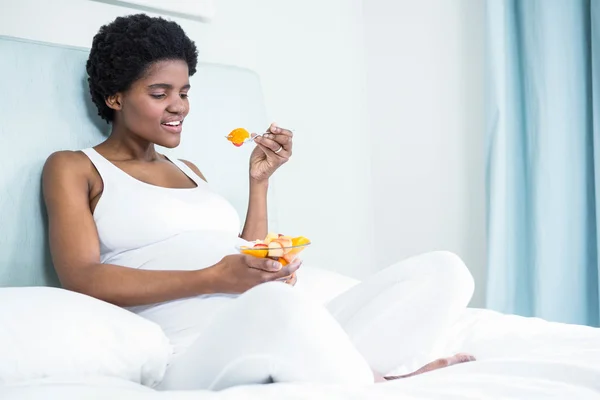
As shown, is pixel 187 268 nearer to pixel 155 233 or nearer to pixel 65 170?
pixel 155 233

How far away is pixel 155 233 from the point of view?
4.94 ft

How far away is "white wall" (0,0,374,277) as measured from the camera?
2400 mm

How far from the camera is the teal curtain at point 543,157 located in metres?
2.42

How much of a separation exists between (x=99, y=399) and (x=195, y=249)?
61cm

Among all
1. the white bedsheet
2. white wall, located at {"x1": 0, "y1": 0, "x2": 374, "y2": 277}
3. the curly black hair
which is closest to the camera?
the white bedsheet

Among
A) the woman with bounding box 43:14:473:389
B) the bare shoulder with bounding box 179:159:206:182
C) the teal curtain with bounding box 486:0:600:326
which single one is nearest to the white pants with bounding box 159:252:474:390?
the woman with bounding box 43:14:473:389

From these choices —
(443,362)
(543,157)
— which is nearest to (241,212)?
(443,362)

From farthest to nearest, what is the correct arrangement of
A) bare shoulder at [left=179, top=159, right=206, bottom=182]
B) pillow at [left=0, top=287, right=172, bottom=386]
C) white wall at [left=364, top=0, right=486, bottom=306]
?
white wall at [left=364, top=0, right=486, bottom=306]
bare shoulder at [left=179, top=159, right=206, bottom=182]
pillow at [left=0, top=287, right=172, bottom=386]

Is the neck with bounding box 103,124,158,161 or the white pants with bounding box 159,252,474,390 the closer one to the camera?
the white pants with bounding box 159,252,474,390

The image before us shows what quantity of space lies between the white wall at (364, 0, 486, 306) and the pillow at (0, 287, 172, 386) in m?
1.87

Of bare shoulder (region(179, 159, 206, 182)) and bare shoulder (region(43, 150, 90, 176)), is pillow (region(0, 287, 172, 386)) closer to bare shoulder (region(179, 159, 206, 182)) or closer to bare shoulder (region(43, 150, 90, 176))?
bare shoulder (region(43, 150, 90, 176))

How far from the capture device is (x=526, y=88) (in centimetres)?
254

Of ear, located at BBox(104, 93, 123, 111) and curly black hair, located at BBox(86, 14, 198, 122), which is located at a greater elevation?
curly black hair, located at BBox(86, 14, 198, 122)

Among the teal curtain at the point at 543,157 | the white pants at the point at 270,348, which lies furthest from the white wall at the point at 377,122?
the white pants at the point at 270,348
